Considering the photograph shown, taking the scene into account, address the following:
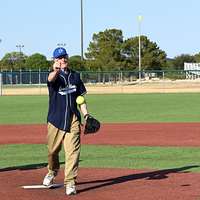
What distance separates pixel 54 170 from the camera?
8.95m

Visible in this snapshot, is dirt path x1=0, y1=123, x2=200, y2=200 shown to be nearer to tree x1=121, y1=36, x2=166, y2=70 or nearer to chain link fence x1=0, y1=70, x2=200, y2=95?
chain link fence x1=0, y1=70, x2=200, y2=95

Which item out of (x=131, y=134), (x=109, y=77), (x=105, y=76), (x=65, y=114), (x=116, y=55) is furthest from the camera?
(x=116, y=55)

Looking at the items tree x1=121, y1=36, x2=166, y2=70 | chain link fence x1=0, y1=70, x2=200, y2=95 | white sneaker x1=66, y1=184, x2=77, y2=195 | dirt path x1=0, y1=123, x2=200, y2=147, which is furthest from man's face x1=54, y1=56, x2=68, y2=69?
tree x1=121, y1=36, x2=166, y2=70

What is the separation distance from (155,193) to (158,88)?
2176 inches

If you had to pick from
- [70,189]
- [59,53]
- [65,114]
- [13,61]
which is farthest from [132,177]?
[13,61]

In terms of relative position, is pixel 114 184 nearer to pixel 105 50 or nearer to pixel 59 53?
pixel 59 53

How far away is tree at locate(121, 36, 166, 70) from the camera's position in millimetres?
115000

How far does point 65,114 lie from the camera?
852cm

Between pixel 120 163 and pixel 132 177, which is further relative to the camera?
pixel 120 163

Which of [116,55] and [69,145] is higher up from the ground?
[116,55]

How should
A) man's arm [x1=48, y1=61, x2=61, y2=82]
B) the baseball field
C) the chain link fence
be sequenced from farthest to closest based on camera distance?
the chain link fence → the baseball field → man's arm [x1=48, y1=61, x2=61, y2=82]

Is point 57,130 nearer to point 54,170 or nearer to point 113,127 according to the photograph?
point 54,170

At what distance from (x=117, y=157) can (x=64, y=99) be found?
4.42 meters

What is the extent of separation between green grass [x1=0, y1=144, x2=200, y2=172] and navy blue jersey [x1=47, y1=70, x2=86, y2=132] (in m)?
Result: 3.05
